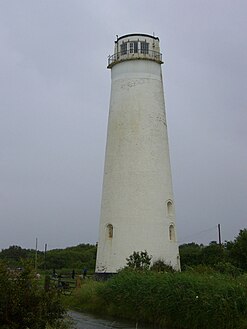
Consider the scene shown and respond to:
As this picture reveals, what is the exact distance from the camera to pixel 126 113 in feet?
81.0

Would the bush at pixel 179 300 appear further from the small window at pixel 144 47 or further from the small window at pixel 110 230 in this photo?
the small window at pixel 144 47

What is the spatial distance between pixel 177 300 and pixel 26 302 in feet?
21.4

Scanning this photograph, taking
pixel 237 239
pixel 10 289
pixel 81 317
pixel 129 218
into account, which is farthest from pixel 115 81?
pixel 10 289

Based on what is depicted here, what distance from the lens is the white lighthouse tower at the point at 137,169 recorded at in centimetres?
2328

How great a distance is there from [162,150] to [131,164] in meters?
1.81

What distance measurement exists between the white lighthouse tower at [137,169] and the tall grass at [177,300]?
565 centimetres

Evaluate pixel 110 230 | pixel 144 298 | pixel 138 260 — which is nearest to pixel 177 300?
pixel 144 298

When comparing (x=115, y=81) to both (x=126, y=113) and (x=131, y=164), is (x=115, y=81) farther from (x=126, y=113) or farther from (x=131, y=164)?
(x=131, y=164)

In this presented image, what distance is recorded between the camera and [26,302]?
8133 mm

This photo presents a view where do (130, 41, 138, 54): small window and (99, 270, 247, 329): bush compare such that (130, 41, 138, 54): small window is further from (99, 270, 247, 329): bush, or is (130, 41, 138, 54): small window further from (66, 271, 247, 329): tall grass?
(99, 270, 247, 329): bush

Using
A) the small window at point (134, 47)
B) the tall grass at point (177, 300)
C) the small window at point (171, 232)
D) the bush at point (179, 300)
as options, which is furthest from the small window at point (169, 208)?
the small window at point (134, 47)

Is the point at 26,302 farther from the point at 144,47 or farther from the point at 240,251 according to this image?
the point at 144,47

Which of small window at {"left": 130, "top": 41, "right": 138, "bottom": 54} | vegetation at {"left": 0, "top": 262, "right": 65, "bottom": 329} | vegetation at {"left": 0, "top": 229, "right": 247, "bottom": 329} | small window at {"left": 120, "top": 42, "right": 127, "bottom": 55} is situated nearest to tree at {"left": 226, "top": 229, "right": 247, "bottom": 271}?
vegetation at {"left": 0, "top": 229, "right": 247, "bottom": 329}

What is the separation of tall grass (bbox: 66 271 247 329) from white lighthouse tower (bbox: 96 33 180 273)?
565cm
